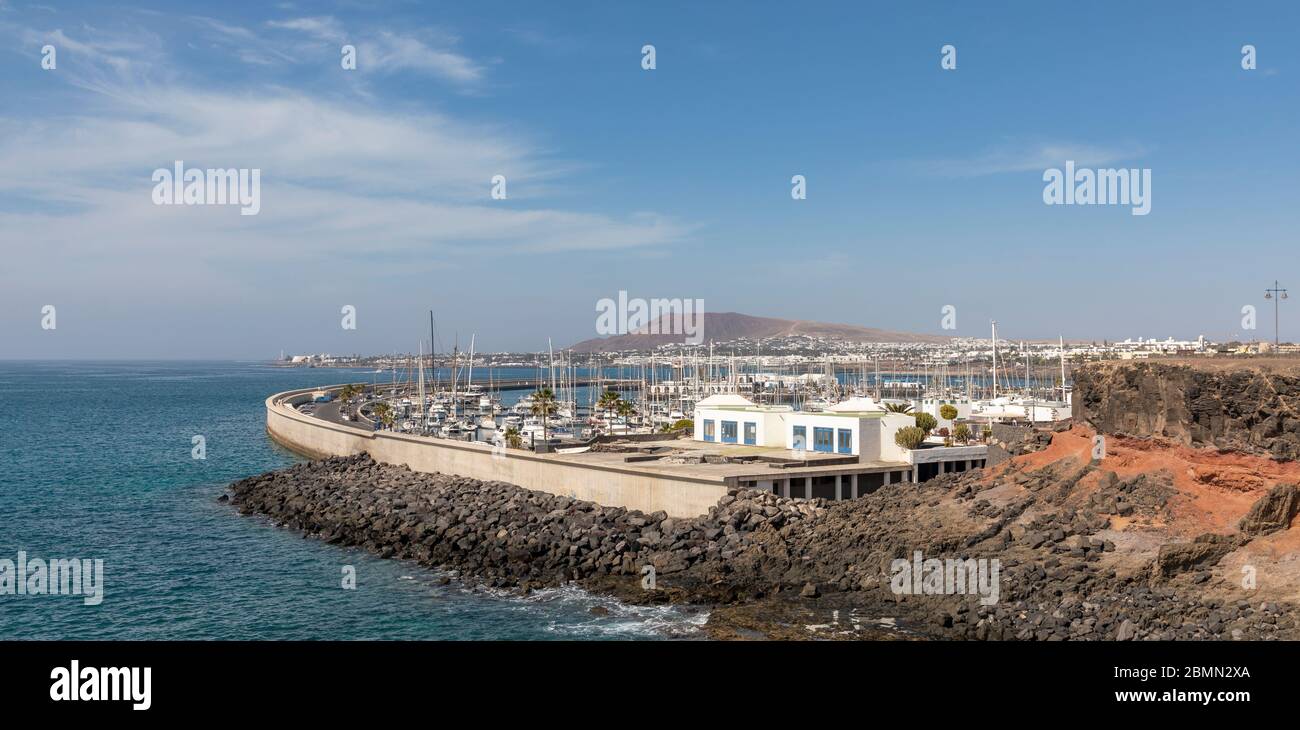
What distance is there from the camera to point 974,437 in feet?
162

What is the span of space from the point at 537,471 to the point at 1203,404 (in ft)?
86.9

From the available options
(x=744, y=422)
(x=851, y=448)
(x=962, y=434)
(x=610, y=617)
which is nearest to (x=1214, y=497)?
(x=851, y=448)

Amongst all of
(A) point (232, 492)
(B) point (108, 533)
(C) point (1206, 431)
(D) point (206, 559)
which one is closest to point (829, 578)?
(C) point (1206, 431)

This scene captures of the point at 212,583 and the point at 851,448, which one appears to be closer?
the point at 212,583

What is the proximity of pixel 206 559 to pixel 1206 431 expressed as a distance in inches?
1365

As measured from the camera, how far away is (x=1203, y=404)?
28.5 meters

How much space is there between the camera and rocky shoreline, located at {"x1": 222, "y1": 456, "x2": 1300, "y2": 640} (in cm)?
2295

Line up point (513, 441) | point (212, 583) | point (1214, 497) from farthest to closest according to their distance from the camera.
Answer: point (513, 441)
point (212, 583)
point (1214, 497)

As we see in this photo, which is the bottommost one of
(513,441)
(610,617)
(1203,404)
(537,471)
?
(610,617)

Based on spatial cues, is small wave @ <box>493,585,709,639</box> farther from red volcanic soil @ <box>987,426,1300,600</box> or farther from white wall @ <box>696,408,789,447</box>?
white wall @ <box>696,408,789,447</box>

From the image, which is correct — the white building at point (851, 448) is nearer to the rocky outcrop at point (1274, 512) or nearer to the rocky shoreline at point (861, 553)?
the rocky shoreline at point (861, 553)

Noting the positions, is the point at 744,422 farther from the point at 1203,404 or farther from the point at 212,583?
the point at 212,583

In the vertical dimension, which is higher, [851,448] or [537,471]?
[851,448]
